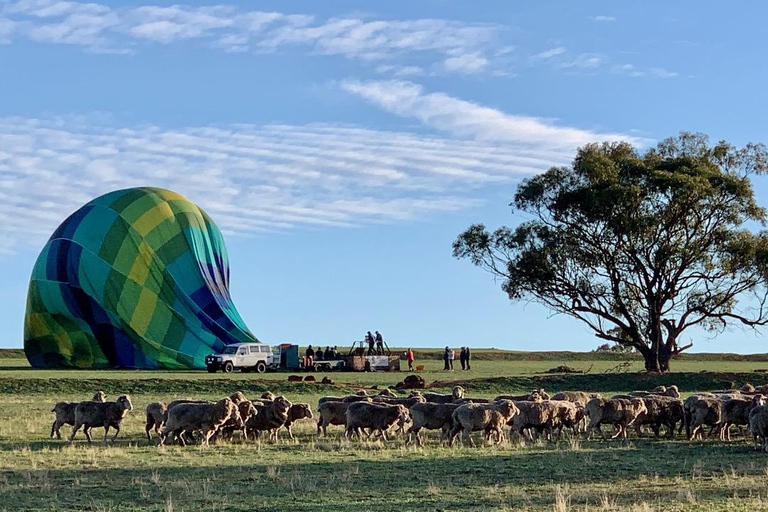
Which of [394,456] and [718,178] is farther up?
[718,178]

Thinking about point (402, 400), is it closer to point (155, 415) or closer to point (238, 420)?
point (238, 420)

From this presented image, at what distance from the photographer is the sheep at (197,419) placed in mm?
23891

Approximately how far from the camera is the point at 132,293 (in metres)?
66.1

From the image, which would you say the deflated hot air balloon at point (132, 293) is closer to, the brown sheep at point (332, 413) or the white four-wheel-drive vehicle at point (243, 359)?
the white four-wheel-drive vehicle at point (243, 359)

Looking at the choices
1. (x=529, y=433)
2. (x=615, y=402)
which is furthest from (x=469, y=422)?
(x=615, y=402)

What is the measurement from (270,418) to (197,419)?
2268 mm

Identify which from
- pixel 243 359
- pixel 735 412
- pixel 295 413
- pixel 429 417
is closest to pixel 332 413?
→ pixel 295 413

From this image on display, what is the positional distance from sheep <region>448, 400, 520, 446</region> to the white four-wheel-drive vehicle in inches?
1618

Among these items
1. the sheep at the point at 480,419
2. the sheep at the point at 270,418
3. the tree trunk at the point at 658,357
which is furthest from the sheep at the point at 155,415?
the tree trunk at the point at 658,357

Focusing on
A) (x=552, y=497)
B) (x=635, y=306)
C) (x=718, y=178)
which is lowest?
(x=552, y=497)

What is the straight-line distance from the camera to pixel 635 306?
195ft

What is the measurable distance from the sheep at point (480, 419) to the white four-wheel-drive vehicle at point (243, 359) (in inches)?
1618

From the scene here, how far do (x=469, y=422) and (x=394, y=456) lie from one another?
2.84 metres

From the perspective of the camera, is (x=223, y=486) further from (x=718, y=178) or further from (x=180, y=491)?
(x=718, y=178)
